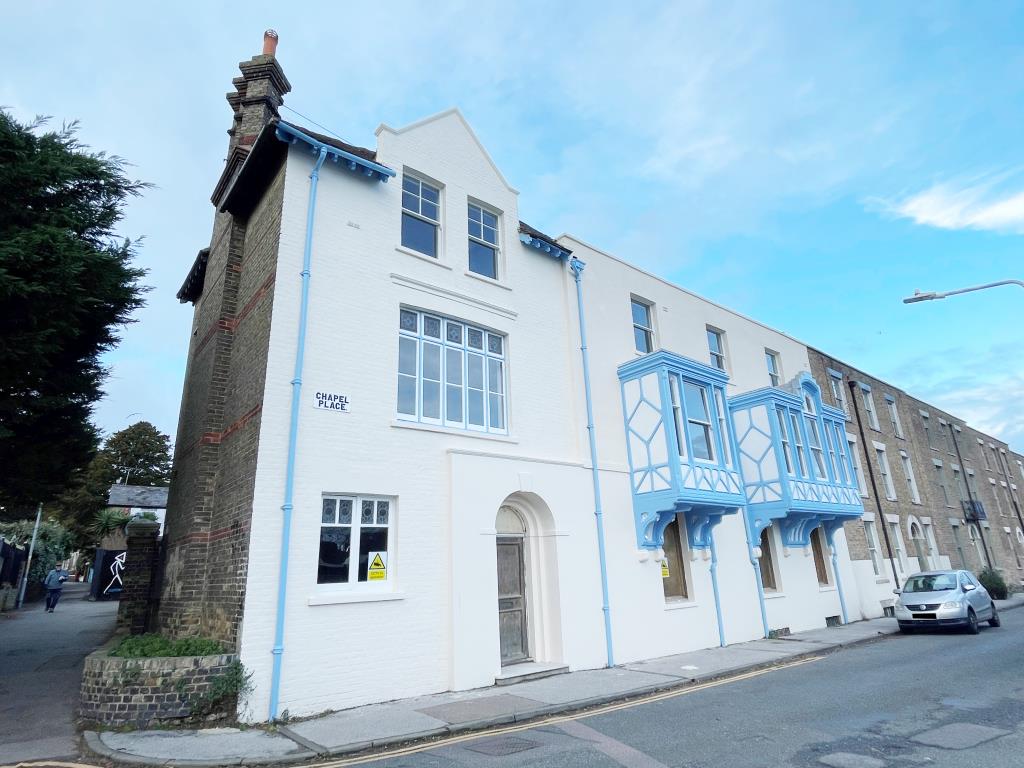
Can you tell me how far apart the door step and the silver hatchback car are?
10.8 metres

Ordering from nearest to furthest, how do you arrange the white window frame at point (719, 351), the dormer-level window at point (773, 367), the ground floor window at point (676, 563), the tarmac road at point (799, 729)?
the tarmac road at point (799, 729) < the ground floor window at point (676, 563) < the white window frame at point (719, 351) < the dormer-level window at point (773, 367)

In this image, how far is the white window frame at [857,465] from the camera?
74.8 feet

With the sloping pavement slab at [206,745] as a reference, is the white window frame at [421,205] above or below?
above

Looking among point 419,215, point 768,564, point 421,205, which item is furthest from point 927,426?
point 419,215

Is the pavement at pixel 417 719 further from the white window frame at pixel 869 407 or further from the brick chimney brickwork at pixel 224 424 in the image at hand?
the white window frame at pixel 869 407

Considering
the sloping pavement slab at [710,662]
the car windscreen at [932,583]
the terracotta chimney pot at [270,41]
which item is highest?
the terracotta chimney pot at [270,41]

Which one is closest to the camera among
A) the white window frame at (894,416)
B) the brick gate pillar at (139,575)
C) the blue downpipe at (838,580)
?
the brick gate pillar at (139,575)

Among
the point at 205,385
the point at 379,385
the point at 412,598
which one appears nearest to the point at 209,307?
the point at 205,385

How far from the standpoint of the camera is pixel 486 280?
492 inches

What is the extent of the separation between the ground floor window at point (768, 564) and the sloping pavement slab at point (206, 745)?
45.2 ft

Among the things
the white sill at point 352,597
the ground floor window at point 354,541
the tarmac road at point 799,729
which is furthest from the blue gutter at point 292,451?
the tarmac road at point 799,729

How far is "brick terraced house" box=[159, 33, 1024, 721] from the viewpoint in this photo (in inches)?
347

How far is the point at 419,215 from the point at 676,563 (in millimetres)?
9909

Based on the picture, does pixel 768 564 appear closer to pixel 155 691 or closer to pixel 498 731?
pixel 498 731
